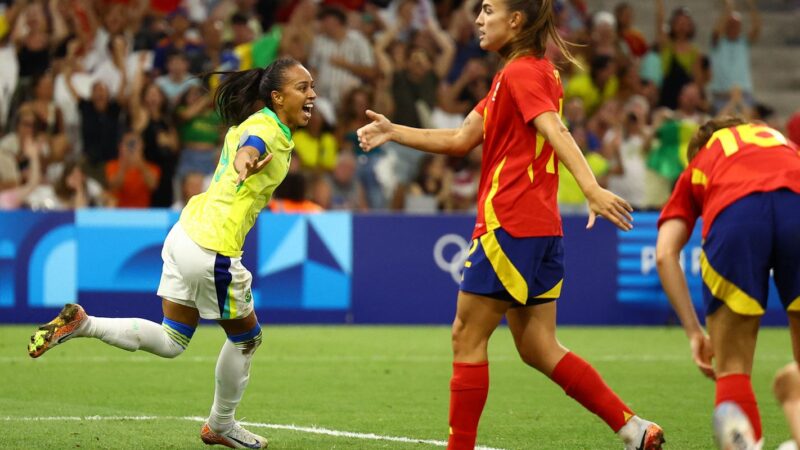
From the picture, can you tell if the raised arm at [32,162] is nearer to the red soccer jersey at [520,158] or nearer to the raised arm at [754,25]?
the red soccer jersey at [520,158]

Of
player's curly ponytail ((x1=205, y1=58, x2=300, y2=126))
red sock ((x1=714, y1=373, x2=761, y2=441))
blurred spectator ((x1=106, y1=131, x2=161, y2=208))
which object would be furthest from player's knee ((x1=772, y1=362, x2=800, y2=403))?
blurred spectator ((x1=106, y1=131, x2=161, y2=208))

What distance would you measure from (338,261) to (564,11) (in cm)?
735

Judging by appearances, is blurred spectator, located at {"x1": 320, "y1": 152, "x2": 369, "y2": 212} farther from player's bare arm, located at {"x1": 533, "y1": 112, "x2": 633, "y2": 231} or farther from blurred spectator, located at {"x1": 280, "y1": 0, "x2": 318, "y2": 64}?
player's bare arm, located at {"x1": 533, "y1": 112, "x2": 633, "y2": 231}

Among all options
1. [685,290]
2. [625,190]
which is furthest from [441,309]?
[685,290]

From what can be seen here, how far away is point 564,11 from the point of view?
2000cm

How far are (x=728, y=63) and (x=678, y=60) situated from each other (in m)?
1.01

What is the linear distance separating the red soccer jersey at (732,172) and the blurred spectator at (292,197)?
9.65 metres

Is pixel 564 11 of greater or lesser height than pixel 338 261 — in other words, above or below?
above

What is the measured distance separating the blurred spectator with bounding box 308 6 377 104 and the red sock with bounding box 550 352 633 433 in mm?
11774

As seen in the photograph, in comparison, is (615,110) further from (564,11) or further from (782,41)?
(782,41)

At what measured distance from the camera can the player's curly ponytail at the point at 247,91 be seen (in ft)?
22.6

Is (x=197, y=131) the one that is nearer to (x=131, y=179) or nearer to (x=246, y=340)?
(x=131, y=179)

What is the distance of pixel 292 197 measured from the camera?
49.1ft

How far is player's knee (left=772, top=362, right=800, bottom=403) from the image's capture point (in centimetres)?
504
